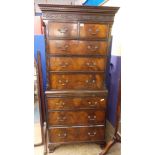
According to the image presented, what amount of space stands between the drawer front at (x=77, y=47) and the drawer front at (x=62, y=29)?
0.07 metres

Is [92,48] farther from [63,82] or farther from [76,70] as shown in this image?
[63,82]

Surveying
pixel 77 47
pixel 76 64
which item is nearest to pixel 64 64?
pixel 76 64

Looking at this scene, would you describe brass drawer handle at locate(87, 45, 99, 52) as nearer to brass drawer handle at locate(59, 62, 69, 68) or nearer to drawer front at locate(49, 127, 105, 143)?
brass drawer handle at locate(59, 62, 69, 68)

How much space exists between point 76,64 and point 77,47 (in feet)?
0.63

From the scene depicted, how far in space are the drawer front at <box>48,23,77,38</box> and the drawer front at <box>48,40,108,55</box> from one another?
7 cm

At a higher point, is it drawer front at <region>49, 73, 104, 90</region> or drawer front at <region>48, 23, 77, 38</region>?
drawer front at <region>48, 23, 77, 38</region>

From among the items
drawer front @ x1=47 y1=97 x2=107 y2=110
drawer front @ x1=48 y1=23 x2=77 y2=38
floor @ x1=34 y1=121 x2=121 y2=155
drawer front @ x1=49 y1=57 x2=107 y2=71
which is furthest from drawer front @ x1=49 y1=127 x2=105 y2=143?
drawer front @ x1=48 y1=23 x2=77 y2=38

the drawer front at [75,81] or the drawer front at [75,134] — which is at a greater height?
the drawer front at [75,81]

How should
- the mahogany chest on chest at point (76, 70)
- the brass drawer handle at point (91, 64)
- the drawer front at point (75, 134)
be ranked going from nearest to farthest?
the mahogany chest on chest at point (76, 70)
the brass drawer handle at point (91, 64)
the drawer front at point (75, 134)

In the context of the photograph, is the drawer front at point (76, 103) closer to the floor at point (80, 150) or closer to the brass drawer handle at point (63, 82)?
the brass drawer handle at point (63, 82)

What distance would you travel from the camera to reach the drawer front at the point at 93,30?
71.7 inches

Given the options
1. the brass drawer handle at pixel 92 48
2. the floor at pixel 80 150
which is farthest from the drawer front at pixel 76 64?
the floor at pixel 80 150

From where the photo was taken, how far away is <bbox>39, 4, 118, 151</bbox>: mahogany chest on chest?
178 cm

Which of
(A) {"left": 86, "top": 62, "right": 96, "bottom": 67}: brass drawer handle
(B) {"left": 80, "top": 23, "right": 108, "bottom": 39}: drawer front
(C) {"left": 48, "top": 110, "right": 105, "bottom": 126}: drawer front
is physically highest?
(B) {"left": 80, "top": 23, "right": 108, "bottom": 39}: drawer front
